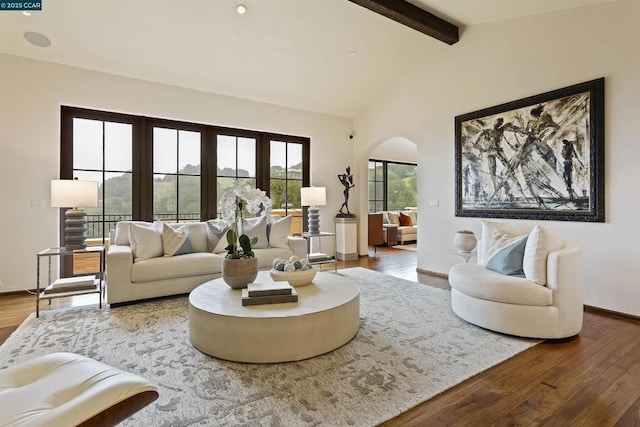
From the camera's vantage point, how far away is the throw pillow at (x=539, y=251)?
249cm

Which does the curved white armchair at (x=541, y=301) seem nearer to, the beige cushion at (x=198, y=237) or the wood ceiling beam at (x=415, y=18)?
the wood ceiling beam at (x=415, y=18)

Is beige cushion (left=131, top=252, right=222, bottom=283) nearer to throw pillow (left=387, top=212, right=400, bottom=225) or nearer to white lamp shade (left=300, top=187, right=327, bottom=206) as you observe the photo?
white lamp shade (left=300, top=187, right=327, bottom=206)

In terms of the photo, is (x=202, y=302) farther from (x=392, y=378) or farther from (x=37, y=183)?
(x=37, y=183)

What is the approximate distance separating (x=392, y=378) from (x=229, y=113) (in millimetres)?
4674

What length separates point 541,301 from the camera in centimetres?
242

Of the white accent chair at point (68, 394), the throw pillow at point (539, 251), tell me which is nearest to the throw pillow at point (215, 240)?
the white accent chair at point (68, 394)

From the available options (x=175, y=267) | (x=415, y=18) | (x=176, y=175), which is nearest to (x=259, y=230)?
(x=175, y=267)

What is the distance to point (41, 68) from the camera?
3891mm

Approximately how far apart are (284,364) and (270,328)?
0.27 m

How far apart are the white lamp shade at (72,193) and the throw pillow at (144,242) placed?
511 millimetres

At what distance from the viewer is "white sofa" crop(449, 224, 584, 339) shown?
7.91ft

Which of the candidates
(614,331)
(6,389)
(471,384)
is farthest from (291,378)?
(614,331)

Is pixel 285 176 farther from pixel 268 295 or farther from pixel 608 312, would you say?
pixel 608 312

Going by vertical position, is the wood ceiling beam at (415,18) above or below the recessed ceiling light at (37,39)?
above
